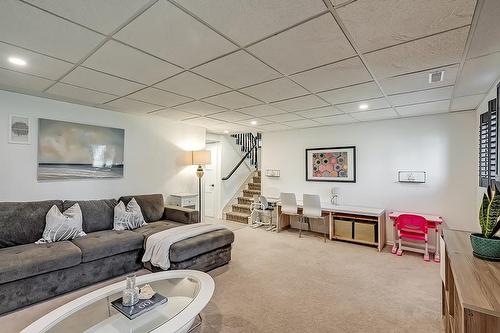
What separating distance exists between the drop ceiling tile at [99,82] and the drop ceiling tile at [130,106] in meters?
0.43

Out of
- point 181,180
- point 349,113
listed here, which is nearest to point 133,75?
point 181,180

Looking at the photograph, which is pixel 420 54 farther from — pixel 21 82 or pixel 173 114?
pixel 21 82

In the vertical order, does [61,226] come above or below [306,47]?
below

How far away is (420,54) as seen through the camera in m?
2.04

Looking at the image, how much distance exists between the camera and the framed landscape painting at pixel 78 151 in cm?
341

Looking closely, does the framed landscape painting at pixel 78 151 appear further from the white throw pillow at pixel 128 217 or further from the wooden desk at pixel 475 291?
the wooden desk at pixel 475 291

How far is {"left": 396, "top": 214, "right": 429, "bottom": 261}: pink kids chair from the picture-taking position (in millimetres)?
3901

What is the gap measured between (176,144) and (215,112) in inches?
56.7

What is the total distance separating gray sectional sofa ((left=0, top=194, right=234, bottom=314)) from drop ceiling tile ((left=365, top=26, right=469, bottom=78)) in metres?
2.81

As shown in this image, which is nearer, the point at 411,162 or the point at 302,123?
the point at 411,162

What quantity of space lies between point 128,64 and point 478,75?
11.2ft

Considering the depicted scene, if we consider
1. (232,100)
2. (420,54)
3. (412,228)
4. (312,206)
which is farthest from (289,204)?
(420,54)

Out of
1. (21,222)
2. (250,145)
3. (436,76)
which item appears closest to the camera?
(436,76)

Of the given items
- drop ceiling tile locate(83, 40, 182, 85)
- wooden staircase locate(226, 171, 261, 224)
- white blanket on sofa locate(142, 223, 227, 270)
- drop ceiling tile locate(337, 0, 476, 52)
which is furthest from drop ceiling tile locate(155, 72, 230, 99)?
wooden staircase locate(226, 171, 261, 224)
